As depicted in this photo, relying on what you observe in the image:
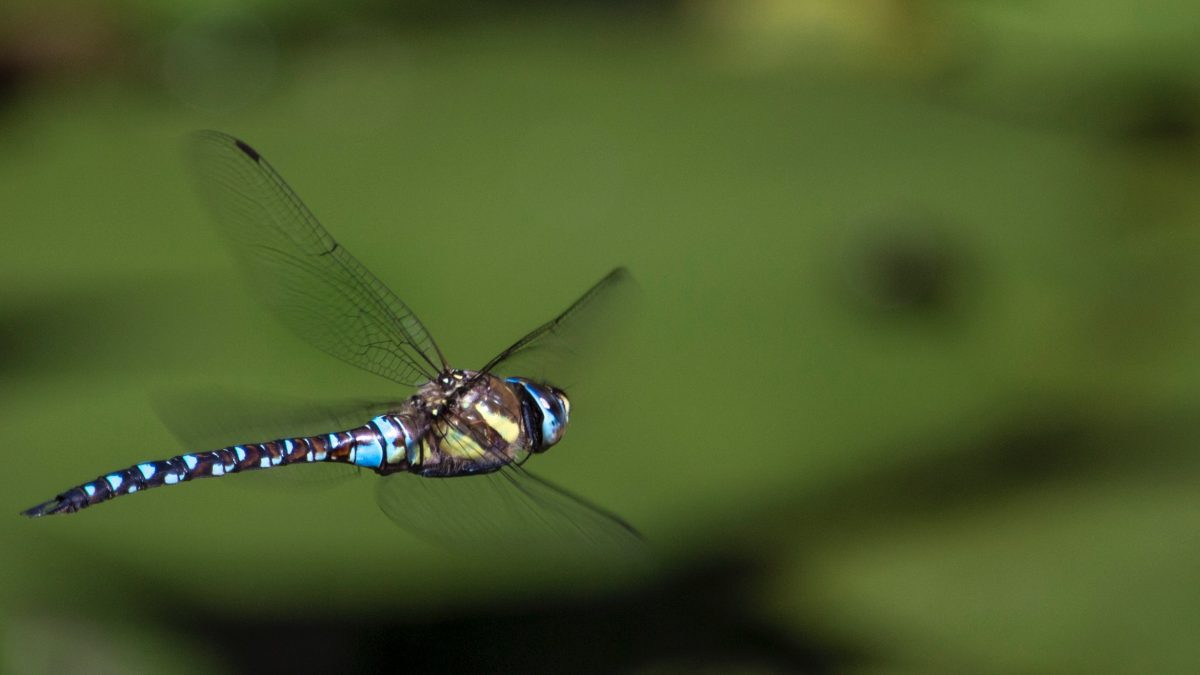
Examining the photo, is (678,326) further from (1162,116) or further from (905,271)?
(1162,116)

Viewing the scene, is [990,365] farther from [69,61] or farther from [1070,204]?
[69,61]

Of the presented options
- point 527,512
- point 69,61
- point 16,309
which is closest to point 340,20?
point 69,61

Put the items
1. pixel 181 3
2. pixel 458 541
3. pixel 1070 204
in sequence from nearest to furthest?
pixel 458 541, pixel 1070 204, pixel 181 3

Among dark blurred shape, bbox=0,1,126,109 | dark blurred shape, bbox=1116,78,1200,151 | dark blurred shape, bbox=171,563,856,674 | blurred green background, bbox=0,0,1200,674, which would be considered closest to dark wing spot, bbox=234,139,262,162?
blurred green background, bbox=0,0,1200,674

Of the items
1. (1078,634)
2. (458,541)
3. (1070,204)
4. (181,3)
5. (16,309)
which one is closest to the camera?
(458,541)

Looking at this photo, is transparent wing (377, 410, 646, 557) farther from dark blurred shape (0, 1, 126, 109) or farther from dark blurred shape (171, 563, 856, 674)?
dark blurred shape (0, 1, 126, 109)

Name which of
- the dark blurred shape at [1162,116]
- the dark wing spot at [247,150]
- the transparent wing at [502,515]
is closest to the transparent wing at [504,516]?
the transparent wing at [502,515]

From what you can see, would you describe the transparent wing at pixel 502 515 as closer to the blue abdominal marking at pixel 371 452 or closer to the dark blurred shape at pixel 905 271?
the blue abdominal marking at pixel 371 452

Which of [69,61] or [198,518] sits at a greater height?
[69,61]

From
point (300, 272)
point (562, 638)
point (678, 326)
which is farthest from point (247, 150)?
point (562, 638)
